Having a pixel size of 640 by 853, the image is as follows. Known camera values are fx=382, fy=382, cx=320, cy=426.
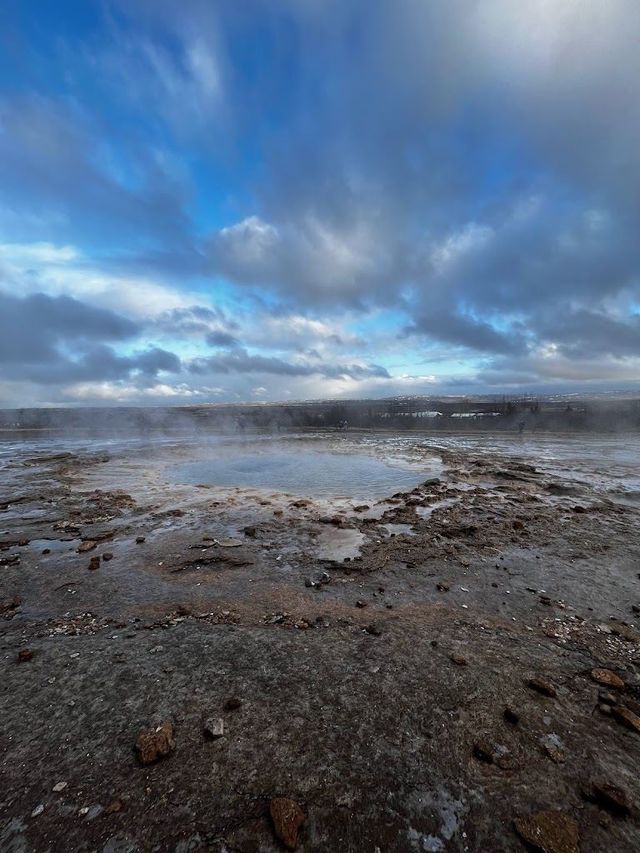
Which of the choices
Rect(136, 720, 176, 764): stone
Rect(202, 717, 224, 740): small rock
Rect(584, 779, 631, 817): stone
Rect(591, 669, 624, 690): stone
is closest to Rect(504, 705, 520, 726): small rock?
Rect(584, 779, 631, 817): stone

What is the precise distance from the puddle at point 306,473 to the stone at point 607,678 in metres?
5.88

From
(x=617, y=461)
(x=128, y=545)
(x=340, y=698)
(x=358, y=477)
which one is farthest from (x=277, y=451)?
(x=340, y=698)

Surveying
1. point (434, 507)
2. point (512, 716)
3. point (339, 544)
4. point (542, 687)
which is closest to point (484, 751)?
point (512, 716)

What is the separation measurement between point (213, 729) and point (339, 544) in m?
3.54

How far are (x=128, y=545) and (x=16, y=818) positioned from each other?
4.09m

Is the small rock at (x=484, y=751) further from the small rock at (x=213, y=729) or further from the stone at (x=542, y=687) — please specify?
the small rock at (x=213, y=729)

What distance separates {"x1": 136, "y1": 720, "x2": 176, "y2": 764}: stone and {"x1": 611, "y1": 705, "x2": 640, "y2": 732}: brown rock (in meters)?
2.79

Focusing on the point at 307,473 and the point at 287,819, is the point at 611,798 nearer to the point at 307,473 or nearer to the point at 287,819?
the point at 287,819

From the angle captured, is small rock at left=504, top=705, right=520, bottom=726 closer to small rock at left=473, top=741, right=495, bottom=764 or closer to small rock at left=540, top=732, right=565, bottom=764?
small rock at left=540, top=732, right=565, bottom=764

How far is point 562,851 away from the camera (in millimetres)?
1725

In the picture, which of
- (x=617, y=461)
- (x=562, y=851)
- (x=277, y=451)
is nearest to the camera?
(x=562, y=851)

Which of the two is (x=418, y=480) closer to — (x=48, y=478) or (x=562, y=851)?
(x=562, y=851)

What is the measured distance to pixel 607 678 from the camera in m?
2.81

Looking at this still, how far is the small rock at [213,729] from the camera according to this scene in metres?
2.34
